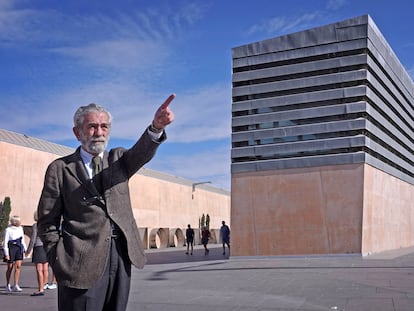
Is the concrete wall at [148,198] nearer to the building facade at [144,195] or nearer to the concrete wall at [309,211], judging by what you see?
the building facade at [144,195]

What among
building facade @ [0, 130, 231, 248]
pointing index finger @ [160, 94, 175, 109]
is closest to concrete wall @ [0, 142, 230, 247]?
building facade @ [0, 130, 231, 248]

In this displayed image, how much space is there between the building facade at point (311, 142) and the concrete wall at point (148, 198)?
14.5 m

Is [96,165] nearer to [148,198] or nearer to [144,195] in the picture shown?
[144,195]

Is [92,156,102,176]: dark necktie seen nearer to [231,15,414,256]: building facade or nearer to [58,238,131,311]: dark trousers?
[58,238,131,311]: dark trousers

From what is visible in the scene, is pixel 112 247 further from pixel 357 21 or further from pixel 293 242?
pixel 357 21

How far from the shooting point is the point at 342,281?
10.4m

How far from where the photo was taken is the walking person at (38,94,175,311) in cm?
313

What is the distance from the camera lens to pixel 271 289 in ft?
31.4

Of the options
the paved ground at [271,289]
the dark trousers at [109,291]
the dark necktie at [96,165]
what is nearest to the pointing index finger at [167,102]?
the dark necktie at [96,165]

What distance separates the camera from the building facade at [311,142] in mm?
16688

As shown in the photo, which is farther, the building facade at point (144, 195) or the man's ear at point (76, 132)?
the building facade at point (144, 195)

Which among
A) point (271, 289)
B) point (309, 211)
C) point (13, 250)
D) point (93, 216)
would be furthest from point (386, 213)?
point (93, 216)

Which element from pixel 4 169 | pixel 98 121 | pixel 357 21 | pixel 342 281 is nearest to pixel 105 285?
pixel 98 121

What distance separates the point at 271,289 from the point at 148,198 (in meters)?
30.9
